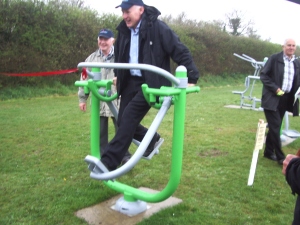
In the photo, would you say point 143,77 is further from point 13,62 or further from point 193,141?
point 13,62

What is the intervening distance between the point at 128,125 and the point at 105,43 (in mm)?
1672

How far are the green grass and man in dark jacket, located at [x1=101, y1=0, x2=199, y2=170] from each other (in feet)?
2.57

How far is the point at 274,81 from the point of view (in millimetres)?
5129

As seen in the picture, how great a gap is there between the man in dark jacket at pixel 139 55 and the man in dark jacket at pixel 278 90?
2.33 meters

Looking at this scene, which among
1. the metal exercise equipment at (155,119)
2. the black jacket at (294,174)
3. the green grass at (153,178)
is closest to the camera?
the black jacket at (294,174)

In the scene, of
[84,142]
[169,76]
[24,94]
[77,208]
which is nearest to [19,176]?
[77,208]

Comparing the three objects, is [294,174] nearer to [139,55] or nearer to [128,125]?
[128,125]

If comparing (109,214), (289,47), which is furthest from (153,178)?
(289,47)

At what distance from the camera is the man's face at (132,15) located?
300cm

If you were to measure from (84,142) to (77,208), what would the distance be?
2468 millimetres

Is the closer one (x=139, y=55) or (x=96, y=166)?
(x=96, y=166)

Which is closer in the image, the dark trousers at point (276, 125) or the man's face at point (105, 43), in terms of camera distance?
the man's face at point (105, 43)

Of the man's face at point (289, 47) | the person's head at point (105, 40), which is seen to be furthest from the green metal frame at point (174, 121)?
the man's face at point (289, 47)

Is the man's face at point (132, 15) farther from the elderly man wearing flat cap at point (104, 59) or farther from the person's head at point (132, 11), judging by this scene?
the elderly man wearing flat cap at point (104, 59)
